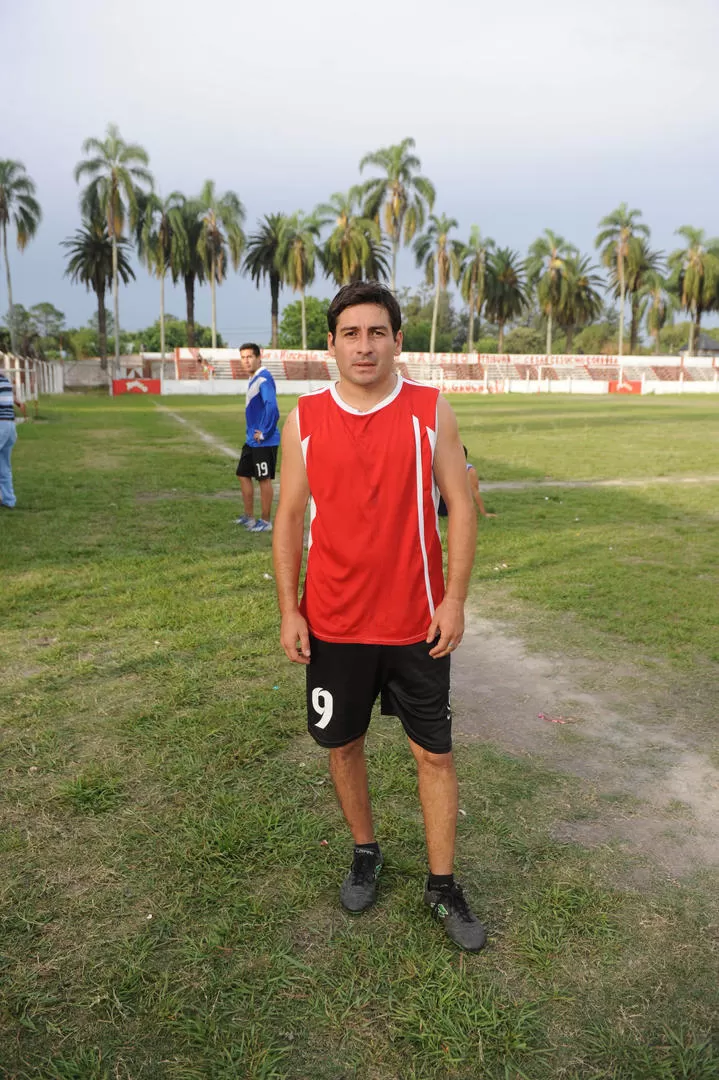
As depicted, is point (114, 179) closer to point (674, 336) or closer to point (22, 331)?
point (22, 331)

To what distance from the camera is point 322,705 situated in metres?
2.58

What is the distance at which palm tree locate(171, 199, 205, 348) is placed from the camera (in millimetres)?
62031

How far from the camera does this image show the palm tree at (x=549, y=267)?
73.0 m

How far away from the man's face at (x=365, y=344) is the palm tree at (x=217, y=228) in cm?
6477

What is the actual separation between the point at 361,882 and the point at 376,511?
1.31 metres

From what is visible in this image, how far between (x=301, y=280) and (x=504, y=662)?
6568 centimetres

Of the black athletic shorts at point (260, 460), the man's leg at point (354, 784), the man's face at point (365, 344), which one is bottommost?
the man's leg at point (354, 784)

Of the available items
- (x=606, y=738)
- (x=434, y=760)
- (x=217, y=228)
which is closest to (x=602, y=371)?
(x=217, y=228)

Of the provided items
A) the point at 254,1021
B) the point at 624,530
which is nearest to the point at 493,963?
the point at 254,1021

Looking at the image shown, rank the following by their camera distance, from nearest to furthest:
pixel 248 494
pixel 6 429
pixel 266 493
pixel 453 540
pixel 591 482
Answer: pixel 453 540 → pixel 266 493 → pixel 248 494 → pixel 6 429 → pixel 591 482

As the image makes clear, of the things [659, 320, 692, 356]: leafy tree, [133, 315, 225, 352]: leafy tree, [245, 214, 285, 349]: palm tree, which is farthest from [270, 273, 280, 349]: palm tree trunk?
[659, 320, 692, 356]: leafy tree

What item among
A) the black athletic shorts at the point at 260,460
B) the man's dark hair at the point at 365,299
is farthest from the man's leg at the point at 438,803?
the black athletic shorts at the point at 260,460

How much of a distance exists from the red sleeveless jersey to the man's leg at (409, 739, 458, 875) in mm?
423

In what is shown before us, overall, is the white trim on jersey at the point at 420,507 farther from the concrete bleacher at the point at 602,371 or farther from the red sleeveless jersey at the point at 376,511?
the concrete bleacher at the point at 602,371
